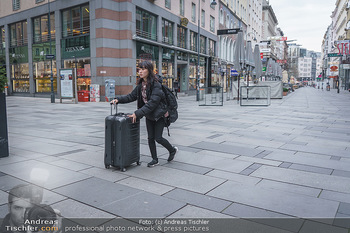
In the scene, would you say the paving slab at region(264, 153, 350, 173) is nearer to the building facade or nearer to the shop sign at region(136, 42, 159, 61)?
the building facade

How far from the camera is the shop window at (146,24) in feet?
82.2

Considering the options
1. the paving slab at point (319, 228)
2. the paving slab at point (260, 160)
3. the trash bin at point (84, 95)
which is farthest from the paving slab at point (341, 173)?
the trash bin at point (84, 95)

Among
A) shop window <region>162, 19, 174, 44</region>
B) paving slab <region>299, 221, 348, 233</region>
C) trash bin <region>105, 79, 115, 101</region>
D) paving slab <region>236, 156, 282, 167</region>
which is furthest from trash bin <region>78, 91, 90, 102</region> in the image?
Result: paving slab <region>299, 221, 348, 233</region>

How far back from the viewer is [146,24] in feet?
85.9

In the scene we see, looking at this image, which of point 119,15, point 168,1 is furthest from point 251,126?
point 168,1

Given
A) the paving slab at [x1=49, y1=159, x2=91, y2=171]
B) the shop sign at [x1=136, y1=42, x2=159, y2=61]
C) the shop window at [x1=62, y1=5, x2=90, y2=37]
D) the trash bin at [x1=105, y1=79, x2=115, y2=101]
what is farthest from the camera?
the shop sign at [x1=136, y1=42, x2=159, y2=61]

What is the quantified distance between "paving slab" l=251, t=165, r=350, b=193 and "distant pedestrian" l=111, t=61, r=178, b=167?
1.78 m

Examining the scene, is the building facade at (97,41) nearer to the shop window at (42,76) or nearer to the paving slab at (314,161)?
the shop window at (42,76)

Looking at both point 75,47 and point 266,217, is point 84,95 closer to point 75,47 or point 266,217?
point 75,47

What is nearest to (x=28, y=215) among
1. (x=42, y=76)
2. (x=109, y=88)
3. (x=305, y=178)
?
(x=305, y=178)

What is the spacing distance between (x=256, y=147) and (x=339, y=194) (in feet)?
9.74

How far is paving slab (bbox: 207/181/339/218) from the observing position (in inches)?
137

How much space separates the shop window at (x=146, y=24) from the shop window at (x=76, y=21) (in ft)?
13.2

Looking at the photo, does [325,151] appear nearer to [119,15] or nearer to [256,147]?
[256,147]
